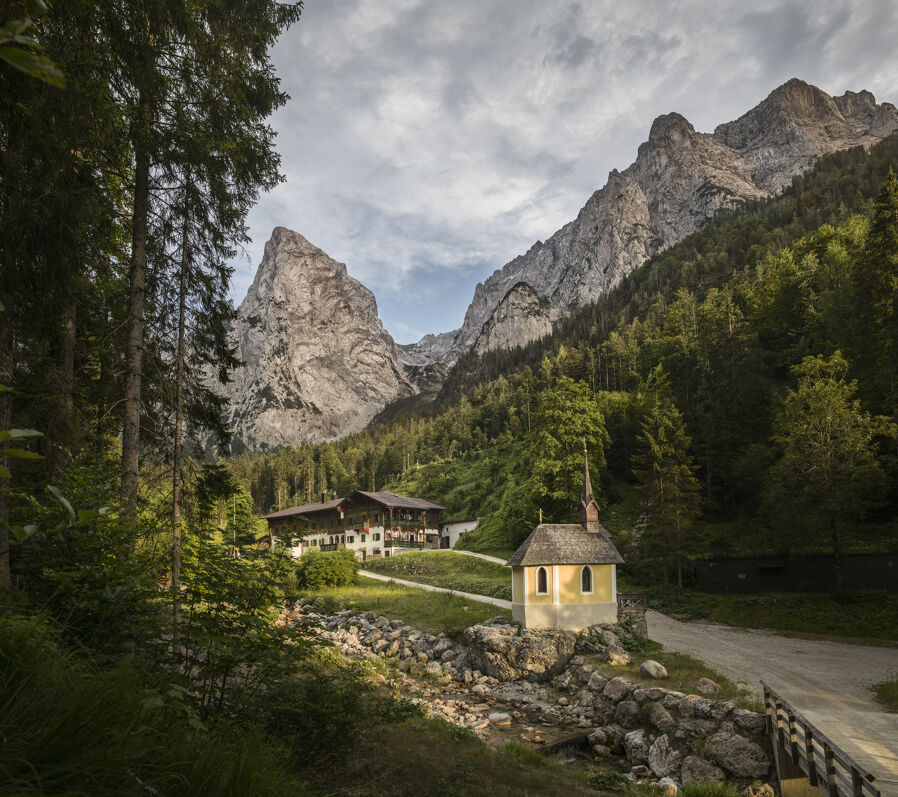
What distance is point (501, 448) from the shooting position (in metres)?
79.8

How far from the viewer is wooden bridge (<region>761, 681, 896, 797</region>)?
889 centimetres

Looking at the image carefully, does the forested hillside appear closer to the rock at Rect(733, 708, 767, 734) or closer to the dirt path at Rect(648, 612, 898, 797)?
the dirt path at Rect(648, 612, 898, 797)

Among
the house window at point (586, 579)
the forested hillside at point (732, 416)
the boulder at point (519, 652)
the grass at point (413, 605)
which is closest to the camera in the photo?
the boulder at point (519, 652)

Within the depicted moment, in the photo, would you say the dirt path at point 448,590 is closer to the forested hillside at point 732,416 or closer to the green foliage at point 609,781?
the forested hillside at point 732,416

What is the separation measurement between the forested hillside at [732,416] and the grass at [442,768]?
21762 millimetres

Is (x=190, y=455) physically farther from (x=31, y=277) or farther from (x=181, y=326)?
(x=31, y=277)

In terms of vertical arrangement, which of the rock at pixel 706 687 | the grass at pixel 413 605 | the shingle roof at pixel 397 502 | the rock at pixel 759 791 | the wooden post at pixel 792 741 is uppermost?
the shingle roof at pixel 397 502

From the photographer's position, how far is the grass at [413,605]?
29656mm

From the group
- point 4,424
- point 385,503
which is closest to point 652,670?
point 4,424

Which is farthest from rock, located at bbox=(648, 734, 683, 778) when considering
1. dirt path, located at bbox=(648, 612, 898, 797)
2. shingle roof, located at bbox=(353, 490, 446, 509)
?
shingle roof, located at bbox=(353, 490, 446, 509)

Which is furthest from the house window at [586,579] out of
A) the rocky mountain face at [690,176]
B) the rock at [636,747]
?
the rocky mountain face at [690,176]

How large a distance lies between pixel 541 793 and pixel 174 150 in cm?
1443

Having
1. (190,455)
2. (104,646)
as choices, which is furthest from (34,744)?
(190,455)

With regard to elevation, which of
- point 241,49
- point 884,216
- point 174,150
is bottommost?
point 174,150
